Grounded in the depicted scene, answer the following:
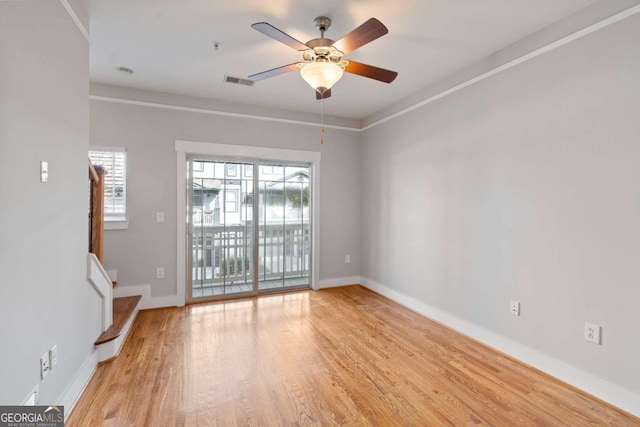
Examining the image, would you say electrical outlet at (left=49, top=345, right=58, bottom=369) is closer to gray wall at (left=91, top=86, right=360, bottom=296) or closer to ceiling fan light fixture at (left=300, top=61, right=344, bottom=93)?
gray wall at (left=91, top=86, right=360, bottom=296)

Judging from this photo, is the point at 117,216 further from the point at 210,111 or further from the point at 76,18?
the point at 76,18

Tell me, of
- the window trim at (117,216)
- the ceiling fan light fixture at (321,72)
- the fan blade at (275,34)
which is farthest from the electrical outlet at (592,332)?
the window trim at (117,216)

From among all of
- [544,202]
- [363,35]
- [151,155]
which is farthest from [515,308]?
[151,155]

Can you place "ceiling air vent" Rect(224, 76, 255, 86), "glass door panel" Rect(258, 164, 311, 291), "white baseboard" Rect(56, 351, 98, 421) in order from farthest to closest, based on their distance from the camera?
1. "glass door panel" Rect(258, 164, 311, 291)
2. "ceiling air vent" Rect(224, 76, 255, 86)
3. "white baseboard" Rect(56, 351, 98, 421)

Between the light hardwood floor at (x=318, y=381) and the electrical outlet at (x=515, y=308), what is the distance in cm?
41

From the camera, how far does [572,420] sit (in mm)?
1841

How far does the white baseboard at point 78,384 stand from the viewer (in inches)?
72.4

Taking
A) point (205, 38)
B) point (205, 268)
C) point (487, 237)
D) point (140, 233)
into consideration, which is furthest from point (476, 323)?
point (140, 233)

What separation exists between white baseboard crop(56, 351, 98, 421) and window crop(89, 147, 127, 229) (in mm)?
1767

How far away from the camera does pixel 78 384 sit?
2023 mm

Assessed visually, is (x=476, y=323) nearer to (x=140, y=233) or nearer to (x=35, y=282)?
(x=35, y=282)

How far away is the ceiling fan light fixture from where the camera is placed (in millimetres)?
2080

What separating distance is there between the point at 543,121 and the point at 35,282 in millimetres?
3627

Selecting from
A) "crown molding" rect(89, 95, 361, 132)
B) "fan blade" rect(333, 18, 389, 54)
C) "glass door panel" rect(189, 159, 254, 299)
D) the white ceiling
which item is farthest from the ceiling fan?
"glass door panel" rect(189, 159, 254, 299)
